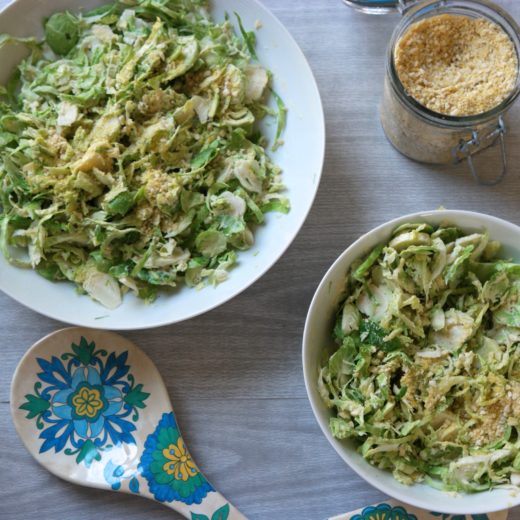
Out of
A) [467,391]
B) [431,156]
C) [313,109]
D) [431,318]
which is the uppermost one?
[313,109]

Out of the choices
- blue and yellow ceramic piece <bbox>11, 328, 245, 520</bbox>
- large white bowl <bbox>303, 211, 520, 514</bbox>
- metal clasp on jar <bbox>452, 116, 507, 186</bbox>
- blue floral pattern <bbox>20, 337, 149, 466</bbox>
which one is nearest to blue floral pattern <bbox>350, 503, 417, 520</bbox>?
large white bowl <bbox>303, 211, 520, 514</bbox>

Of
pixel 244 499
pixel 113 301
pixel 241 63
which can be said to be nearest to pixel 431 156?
pixel 241 63

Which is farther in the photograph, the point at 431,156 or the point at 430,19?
the point at 431,156

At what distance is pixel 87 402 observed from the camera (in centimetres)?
155

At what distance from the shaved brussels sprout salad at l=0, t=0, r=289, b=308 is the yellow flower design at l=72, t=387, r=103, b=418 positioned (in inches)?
9.7

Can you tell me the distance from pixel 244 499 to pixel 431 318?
2.03 feet

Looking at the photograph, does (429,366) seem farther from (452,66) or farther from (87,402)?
(87,402)

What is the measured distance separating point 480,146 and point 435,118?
290mm

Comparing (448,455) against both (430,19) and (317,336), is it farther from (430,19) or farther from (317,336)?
(430,19)

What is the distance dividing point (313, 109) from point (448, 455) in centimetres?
81

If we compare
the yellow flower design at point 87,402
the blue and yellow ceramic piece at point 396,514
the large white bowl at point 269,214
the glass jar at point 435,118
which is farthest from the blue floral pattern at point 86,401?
the glass jar at point 435,118

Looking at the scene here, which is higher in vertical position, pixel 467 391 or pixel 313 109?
pixel 313 109

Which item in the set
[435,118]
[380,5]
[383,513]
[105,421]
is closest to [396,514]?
[383,513]

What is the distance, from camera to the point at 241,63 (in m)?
1.49
